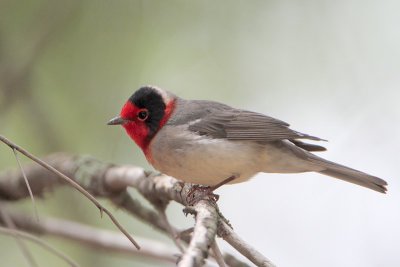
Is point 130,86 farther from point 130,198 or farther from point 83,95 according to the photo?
point 130,198

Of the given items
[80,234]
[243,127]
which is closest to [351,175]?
[243,127]

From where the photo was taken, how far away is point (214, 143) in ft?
14.4

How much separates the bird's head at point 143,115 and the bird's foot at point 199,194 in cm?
62

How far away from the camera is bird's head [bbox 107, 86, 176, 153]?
15.3 ft

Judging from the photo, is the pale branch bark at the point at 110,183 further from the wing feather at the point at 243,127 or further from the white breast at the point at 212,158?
the wing feather at the point at 243,127

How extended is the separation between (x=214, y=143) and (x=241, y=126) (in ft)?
1.18

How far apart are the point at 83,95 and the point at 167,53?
964 mm

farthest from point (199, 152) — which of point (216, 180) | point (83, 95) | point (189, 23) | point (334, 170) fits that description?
point (189, 23)

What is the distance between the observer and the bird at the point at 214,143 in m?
4.22

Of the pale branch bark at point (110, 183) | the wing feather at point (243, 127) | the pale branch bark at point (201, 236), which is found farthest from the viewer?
the wing feather at point (243, 127)

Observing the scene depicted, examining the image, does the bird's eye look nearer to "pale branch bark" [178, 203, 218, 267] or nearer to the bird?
the bird

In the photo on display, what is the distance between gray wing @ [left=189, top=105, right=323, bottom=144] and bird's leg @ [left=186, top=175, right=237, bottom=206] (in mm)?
399

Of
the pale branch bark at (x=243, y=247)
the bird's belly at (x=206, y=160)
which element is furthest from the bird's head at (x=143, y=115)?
the pale branch bark at (x=243, y=247)

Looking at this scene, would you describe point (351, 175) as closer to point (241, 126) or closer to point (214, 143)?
point (241, 126)
